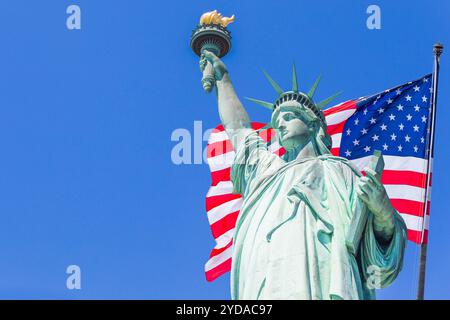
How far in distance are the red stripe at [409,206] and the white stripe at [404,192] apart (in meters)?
0.08

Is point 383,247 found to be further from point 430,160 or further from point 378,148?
point 378,148

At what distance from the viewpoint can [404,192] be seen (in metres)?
18.2

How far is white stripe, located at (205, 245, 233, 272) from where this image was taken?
1786 cm

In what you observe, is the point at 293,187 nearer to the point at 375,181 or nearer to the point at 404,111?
the point at 375,181

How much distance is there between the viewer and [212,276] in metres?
17.9

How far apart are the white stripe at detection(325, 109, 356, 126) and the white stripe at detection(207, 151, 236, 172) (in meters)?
2.25

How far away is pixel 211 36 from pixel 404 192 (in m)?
4.74

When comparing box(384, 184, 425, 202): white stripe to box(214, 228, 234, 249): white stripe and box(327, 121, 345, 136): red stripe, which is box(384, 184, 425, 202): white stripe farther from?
box(214, 228, 234, 249): white stripe

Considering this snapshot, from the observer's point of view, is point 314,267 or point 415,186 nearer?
point 314,267

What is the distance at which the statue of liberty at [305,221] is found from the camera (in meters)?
13.1

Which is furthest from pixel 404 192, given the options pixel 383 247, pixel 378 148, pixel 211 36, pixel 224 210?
pixel 211 36
